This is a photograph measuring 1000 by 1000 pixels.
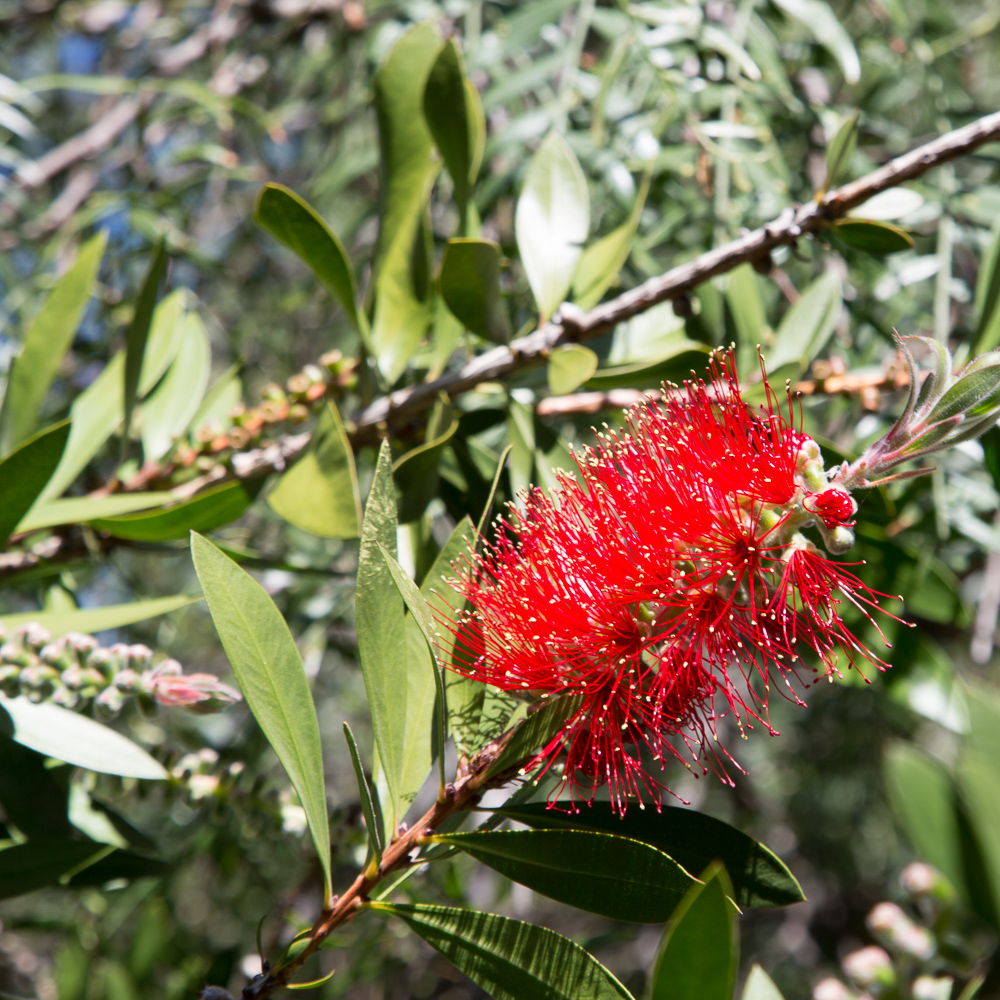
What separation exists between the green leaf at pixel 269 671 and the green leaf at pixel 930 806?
0.62 metres

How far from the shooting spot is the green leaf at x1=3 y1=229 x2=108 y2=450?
104cm

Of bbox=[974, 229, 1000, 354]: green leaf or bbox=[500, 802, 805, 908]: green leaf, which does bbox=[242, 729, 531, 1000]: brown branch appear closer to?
bbox=[500, 802, 805, 908]: green leaf

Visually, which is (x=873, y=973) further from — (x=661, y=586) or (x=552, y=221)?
(x=552, y=221)

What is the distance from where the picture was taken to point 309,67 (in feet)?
6.97

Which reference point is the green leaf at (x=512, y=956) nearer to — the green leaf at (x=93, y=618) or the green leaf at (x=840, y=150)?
the green leaf at (x=93, y=618)

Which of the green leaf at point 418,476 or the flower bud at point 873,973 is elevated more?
the green leaf at point 418,476

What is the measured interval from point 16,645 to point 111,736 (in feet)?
0.44

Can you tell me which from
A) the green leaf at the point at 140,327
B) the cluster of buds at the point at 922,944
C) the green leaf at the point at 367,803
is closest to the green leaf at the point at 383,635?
the green leaf at the point at 367,803

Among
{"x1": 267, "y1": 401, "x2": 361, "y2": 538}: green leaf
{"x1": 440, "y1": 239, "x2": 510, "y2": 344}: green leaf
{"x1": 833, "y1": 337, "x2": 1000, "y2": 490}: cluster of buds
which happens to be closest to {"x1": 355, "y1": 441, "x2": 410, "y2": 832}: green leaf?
{"x1": 267, "y1": 401, "x2": 361, "y2": 538}: green leaf

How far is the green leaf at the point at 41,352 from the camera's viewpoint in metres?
1.04

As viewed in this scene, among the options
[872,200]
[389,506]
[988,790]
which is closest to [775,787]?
[988,790]

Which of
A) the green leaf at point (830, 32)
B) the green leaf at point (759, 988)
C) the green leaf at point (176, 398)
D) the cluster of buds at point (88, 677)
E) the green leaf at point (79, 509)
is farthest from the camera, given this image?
the green leaf at point (830, 32)

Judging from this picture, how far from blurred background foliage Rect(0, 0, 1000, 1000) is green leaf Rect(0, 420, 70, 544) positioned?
136mm

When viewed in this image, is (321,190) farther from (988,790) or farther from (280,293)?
(988,790)
